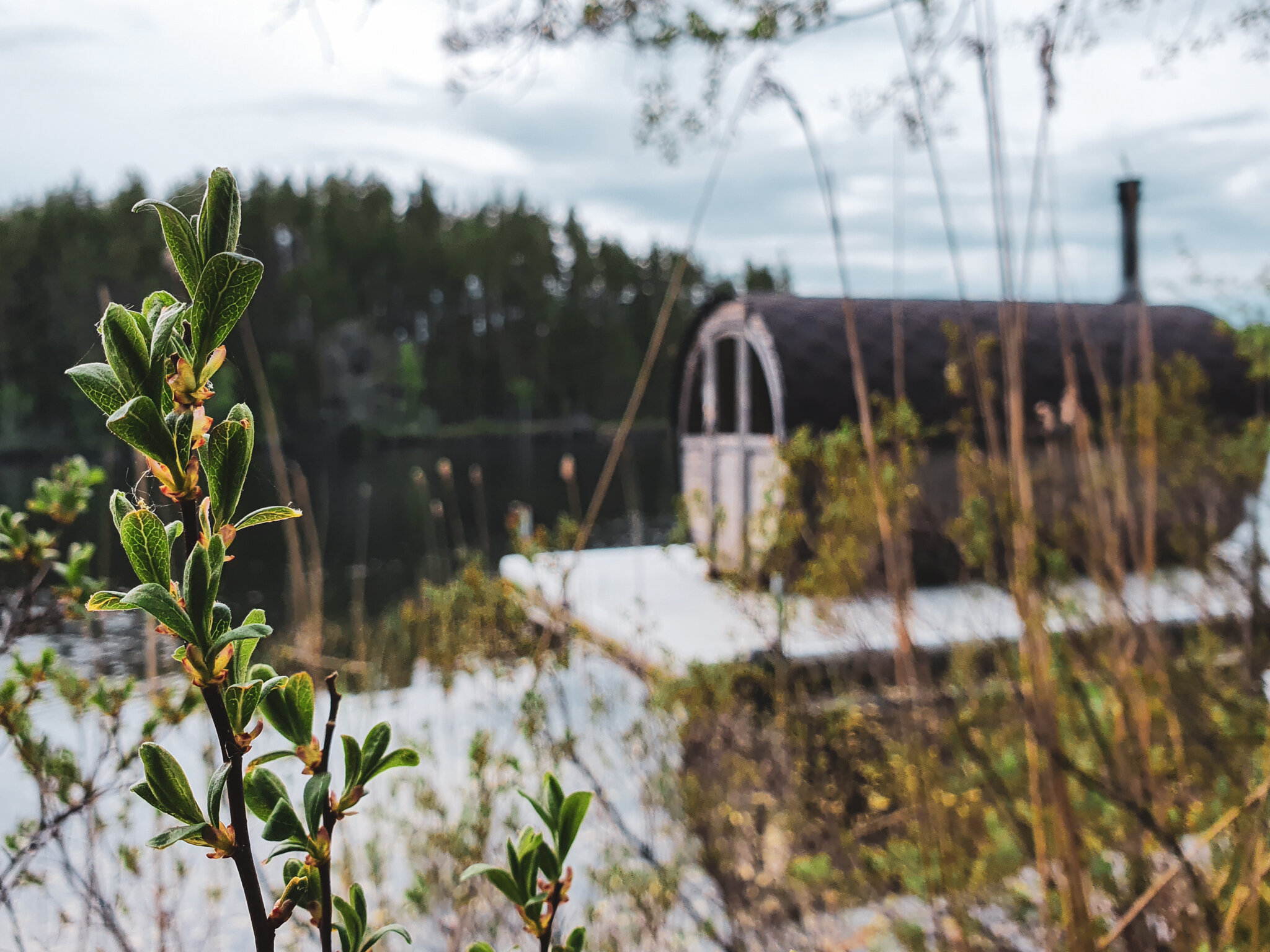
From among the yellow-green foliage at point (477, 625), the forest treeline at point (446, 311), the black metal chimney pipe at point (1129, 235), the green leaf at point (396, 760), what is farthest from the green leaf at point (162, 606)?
the forest treeline at point (446, 311)

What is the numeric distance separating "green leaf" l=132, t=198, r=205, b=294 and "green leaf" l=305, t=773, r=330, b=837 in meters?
0.20

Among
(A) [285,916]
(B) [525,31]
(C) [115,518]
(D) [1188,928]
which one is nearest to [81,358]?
(C) [115,518]

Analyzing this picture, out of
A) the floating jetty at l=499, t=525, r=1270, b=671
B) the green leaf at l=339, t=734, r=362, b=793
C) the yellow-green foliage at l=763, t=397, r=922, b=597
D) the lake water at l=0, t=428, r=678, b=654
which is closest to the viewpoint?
the green leaf at l=339, t=734, r=362, b=793

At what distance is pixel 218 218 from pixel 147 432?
7cm

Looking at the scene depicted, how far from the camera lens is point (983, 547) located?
8.27ft

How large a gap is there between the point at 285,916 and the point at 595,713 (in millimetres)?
2821

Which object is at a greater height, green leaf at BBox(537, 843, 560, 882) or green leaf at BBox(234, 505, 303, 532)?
green leaf at BBox(234, 505, 303, 532)

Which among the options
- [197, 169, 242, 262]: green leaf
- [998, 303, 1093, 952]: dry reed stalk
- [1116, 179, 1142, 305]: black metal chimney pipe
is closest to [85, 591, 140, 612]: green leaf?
[197, 169, 242, 262]: green leaf

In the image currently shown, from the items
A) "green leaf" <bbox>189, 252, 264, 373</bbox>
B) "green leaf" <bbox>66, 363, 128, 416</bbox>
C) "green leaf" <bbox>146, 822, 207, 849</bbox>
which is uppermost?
"green leaf" <bbox>189, 252, 264, 373</bbox>

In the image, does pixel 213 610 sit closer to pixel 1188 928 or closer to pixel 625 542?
pixel 1188 928

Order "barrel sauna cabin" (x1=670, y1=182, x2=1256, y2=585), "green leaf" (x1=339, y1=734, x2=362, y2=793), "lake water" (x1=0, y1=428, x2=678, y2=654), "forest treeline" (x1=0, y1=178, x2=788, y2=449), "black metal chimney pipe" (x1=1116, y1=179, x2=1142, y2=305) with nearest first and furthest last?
"green leaf" (x1=339, y1=734, x2=362, y2=793) < "barrel sauna cabin" (x1=670, y1=182, x2=1256, y2=585) < "lake water" (x1=0, y1=428, x2=678, y2=654) < "black metal chimney pipe" (x1=1116, y1=179, x2=1142, y2=305) < "forest treeline" (x1=0, y1=178, x2=788, y2=449)

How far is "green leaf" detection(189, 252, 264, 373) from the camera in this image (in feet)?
0.96

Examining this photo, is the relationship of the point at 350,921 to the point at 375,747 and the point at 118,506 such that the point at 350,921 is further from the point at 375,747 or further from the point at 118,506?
the point at 118,506

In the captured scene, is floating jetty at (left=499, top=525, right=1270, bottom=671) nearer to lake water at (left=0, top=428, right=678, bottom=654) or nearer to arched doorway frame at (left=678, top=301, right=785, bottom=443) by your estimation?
lake water at (left=0, top=428, right=678, bottom=654)
